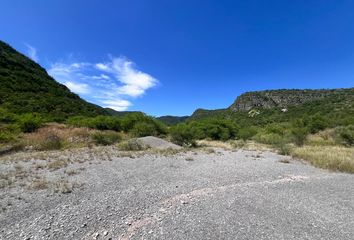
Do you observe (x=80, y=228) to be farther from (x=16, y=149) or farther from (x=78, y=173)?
(x=16, y=149)

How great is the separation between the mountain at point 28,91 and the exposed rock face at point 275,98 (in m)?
52.6

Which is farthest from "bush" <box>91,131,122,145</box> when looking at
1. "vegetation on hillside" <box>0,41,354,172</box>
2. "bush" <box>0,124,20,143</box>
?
"bush" <box>0,124,20,143</box>

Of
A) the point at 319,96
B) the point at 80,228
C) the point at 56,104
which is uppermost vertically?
the point at 319,96

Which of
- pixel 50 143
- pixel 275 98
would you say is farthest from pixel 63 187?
pixel 275 98

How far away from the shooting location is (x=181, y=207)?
21.2ft

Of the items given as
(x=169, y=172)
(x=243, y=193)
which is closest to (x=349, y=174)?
(x=243, y=193)

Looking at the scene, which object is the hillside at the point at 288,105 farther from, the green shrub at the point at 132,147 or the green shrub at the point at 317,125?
the green shrub at the point at 132,147

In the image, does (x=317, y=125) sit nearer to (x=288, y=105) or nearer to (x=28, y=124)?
(x=288, y=105)

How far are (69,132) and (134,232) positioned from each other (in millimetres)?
23119

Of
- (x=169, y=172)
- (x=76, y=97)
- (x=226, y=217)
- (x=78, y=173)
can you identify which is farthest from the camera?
(x=76, y=97)

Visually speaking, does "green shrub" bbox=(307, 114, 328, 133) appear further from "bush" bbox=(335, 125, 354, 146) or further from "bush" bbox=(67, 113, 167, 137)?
"bush" bbox=(67, 113, 167, 137)

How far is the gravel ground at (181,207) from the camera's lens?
5113 millimetres

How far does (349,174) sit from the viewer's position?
1173 cm

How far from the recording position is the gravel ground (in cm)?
511
